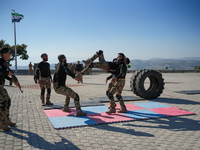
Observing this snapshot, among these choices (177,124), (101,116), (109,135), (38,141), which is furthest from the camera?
(101,116)

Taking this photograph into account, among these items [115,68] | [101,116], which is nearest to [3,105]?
[101,116]

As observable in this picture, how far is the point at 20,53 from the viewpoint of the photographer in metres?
43.3

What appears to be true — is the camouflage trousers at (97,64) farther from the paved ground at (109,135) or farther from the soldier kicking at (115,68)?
the paved ground at (109,135)

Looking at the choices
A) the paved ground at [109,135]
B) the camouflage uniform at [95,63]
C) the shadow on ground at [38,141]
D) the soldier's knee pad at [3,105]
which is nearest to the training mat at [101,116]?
the paved ground at [109,135]

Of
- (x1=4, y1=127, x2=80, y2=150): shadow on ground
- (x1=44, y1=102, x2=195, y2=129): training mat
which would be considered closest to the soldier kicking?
(x1=44, y1=102, x2=195, y2=129): training mat

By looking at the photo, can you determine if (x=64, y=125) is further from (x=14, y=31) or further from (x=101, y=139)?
(x=14, y=31)

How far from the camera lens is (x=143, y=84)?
893 centimetres

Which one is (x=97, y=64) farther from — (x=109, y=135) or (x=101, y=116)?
(x=109, y=135)

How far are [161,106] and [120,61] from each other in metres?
2.93

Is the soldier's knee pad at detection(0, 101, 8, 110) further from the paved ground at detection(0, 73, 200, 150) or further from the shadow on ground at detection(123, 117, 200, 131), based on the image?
the shadow on ground at detection(123, 117, 200, 131)

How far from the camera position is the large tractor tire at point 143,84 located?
883cm

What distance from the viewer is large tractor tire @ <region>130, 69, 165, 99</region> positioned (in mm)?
8828

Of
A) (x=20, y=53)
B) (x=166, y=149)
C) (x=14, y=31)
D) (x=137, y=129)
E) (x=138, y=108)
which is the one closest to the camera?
(x=166, y=149)

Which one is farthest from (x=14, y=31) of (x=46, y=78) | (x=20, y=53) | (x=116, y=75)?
(x=116, y=75)
